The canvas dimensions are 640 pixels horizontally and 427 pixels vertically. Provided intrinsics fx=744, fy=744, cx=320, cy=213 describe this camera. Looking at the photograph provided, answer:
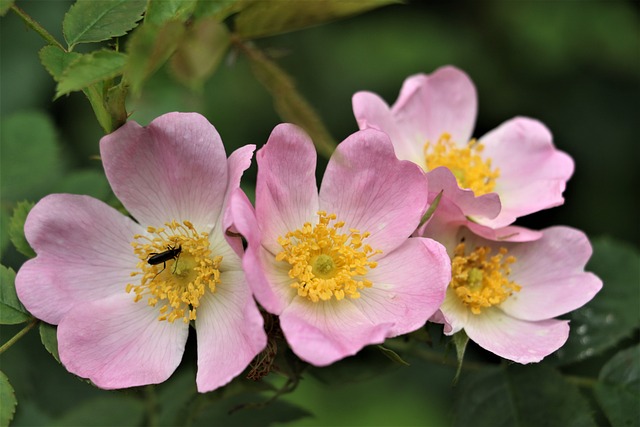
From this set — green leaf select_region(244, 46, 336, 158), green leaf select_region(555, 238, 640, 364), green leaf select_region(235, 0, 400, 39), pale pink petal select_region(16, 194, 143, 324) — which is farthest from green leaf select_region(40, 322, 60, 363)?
green leaf select_region(555, 238, 640, 364)

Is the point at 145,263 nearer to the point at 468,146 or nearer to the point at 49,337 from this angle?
the point at 49,337

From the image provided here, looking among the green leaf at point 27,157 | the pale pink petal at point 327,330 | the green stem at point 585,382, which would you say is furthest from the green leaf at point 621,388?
the green leaf at point 27,157

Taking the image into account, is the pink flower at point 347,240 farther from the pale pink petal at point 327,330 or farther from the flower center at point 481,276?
the flower center at point 481,276

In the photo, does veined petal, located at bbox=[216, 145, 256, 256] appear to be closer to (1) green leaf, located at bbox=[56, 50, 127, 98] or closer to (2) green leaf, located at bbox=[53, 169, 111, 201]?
(1) green leaf, located at bbox=[56, 50, 127, 98]

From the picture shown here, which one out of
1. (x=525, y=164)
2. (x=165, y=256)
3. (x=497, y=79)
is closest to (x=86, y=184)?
(x=165, y=256)

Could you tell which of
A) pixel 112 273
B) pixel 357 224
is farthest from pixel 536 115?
pixel 112 273

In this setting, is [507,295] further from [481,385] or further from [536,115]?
[536,115]

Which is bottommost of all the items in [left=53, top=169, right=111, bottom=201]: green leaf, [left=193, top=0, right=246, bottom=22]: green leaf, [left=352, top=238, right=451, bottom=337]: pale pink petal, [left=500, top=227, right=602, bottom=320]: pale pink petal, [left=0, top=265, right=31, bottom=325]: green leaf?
[left=500, top=227, right=602, bottom=320]: pale pink petal
